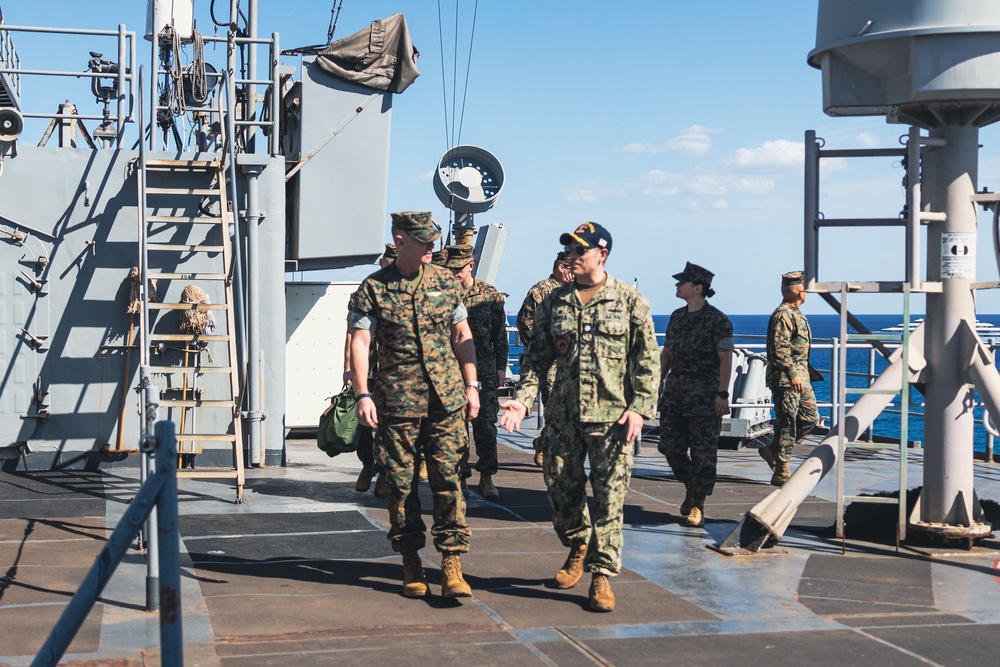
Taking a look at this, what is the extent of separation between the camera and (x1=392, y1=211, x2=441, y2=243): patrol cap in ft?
20.2

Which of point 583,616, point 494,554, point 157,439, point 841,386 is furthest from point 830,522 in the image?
point 157,439

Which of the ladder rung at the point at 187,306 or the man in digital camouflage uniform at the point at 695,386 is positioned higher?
the ladder rung at the point at 187,306

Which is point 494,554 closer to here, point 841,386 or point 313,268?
point 841,386

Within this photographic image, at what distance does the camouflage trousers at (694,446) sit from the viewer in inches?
330

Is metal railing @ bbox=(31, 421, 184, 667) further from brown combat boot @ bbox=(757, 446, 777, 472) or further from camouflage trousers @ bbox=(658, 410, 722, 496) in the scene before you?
brown combat boot @ bbox=(757, 446, 777, 472)

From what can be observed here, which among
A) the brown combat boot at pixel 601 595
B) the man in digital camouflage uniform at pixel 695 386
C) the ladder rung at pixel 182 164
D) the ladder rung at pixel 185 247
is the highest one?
the ladder rung at pixel 182 164

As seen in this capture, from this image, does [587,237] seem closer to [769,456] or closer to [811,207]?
[811,207]

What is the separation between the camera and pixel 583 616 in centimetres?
589

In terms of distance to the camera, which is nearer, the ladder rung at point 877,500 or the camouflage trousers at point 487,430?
the ladder rung at point 877,500

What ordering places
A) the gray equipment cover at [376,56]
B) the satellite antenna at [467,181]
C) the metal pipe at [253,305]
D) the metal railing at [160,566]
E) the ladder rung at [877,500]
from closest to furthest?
1. the metal railing at [160,566]
2. the ladder rung at [877,500]
3. the metal pipe at [253,305]
4. the gray equipment cover at [376,56]
5. the satellite antenna at [467,181]

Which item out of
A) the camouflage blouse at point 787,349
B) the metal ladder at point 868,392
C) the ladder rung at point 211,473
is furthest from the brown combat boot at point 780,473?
the ladder rung at point 211,473

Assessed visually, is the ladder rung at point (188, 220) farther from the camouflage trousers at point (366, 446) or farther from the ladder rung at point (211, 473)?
the camouflage trousers at point (366, 446)

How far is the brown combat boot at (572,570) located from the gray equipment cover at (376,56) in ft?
24.4

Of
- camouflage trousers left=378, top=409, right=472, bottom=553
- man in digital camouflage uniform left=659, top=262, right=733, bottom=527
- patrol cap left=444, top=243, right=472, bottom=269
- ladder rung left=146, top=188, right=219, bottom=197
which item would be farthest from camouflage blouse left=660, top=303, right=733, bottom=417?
ladder rung left=146, top=188, right=219, bottom=197
